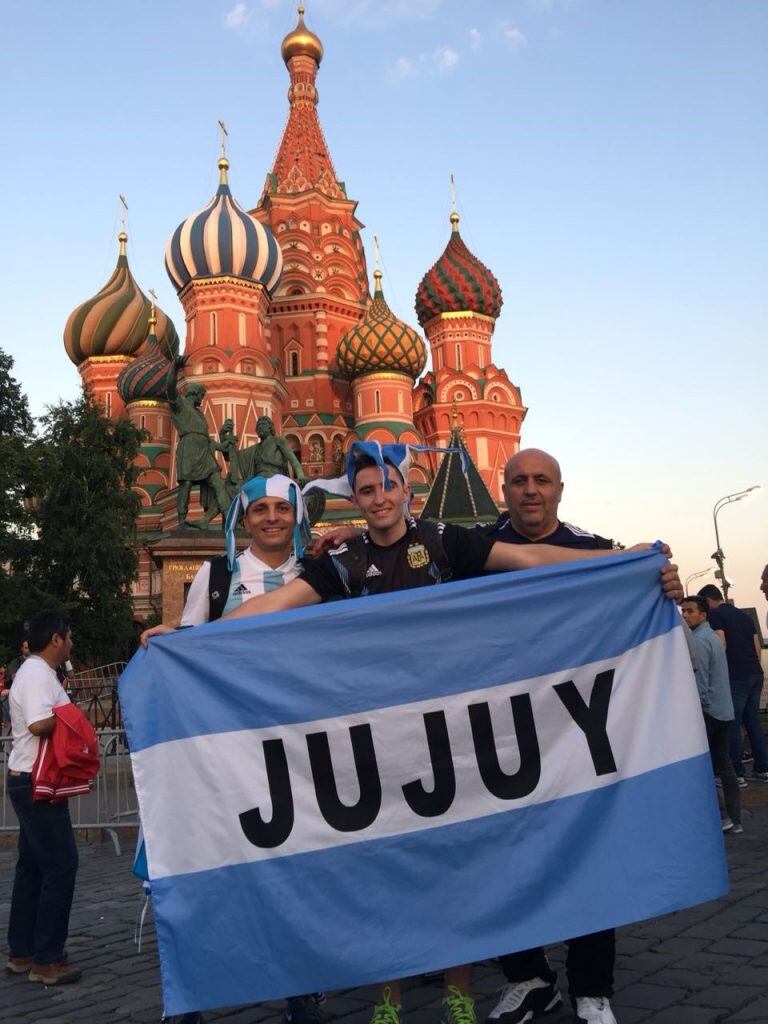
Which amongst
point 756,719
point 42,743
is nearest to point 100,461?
point 756,719

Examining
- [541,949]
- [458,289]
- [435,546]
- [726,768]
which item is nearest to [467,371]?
[458,289]

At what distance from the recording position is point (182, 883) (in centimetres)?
350

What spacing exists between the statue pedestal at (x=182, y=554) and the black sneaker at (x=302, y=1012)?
16.5m

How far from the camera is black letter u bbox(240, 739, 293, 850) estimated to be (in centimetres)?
355

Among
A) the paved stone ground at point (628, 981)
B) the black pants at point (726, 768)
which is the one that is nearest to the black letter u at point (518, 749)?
the paved stone ground at point (628, 981)

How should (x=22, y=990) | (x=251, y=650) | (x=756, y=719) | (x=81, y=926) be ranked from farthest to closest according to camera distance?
(x=756, y=719), (x=81, y=926), (x=22, y=990), (x=251, y=650)

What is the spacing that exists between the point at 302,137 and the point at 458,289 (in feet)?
38.8

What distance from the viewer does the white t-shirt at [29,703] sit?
16.6 feet

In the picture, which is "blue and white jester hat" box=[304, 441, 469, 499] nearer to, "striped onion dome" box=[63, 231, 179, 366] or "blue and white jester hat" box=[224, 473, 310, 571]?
"blue and white jester hat" box=[224, 473, 310, 571]

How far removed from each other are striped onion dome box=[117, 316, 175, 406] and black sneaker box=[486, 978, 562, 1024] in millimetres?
45051

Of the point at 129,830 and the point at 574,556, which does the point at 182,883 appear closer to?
the point at 574,556

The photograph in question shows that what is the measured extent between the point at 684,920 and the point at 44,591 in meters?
30.7

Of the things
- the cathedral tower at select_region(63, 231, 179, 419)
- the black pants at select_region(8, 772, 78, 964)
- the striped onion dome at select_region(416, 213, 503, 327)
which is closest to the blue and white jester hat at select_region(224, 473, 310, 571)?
the black pants at select_region(8, 772, 78, 964)

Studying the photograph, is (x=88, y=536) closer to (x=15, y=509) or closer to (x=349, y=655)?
(x=15, y=509)
